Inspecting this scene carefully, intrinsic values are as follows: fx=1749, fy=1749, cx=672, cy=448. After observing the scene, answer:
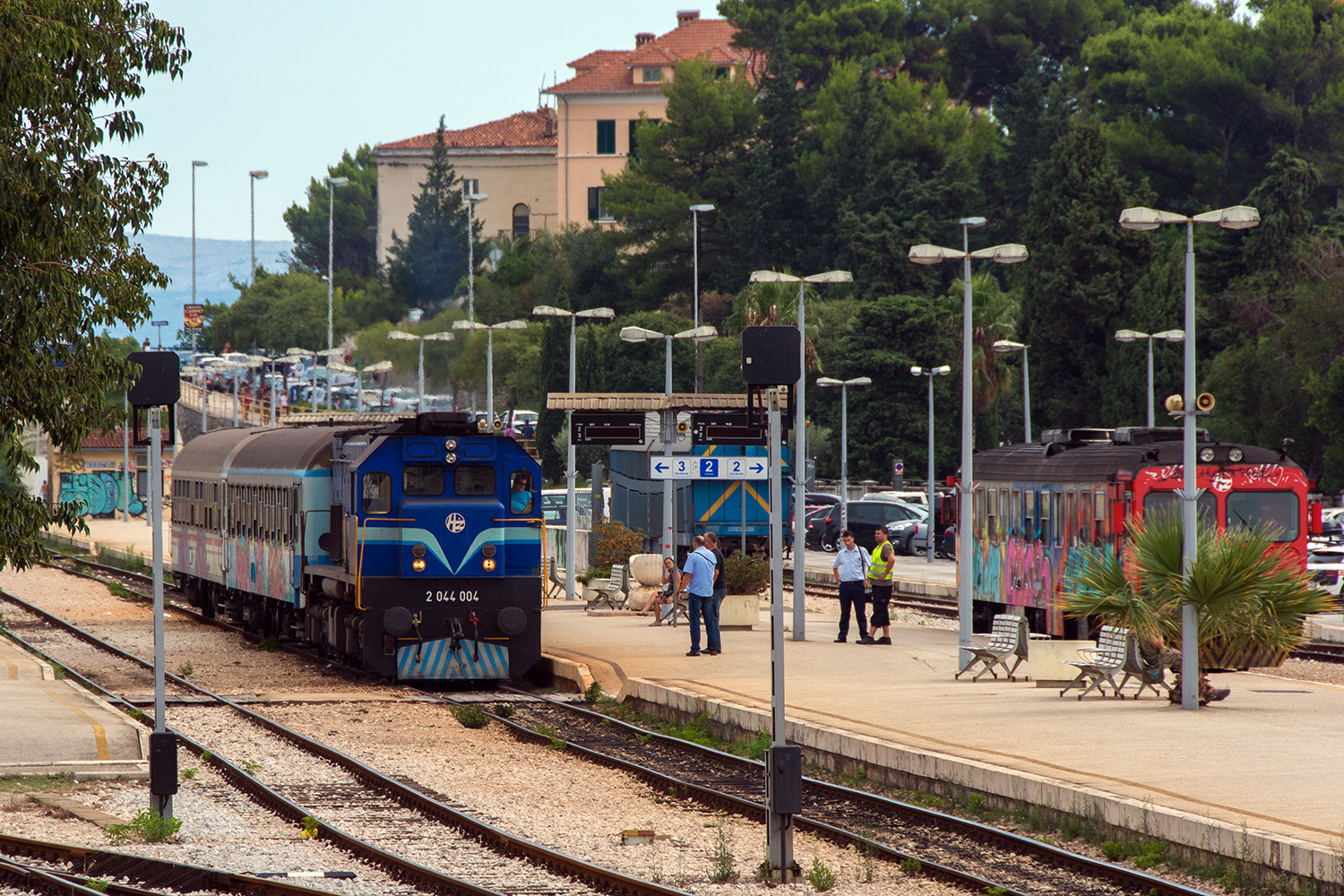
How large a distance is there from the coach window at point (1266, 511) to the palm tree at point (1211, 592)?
5644 millimetres

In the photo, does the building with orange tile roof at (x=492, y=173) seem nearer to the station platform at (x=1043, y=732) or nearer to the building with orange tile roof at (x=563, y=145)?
the building with orange tile roof at (x=563, y=145)

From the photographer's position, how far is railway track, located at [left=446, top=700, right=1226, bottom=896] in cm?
1122

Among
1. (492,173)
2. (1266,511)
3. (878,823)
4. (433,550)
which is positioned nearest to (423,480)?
(433,550)

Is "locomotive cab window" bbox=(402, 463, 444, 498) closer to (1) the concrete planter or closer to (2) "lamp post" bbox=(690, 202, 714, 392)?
(1) the concrete planter

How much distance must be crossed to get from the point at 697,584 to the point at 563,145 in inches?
3995

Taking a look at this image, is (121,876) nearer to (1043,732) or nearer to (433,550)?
(1043,732)

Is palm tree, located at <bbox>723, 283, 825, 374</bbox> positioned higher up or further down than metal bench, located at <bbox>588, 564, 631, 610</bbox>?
higher up

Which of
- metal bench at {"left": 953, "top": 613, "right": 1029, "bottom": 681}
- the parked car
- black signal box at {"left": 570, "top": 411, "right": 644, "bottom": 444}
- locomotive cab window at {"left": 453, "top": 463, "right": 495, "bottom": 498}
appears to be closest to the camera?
metal bench at {"left": 953, "top": 613, "right": 1029, "bottom": 681}

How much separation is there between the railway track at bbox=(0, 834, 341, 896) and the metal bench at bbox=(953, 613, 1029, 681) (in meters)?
12.0

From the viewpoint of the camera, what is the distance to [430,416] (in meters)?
21.9

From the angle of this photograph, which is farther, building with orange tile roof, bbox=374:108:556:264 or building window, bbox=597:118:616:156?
building with orange tile roof, bbox=374:108:556:264

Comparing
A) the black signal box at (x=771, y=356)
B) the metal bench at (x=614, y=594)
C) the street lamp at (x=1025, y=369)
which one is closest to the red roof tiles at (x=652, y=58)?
the street lamp at (x=1025, y=369)

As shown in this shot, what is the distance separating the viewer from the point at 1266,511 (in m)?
24.1

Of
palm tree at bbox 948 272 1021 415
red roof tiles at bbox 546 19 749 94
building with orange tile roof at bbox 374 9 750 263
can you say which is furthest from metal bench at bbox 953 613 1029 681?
red roof tiles at bbox 546 19 749 94
